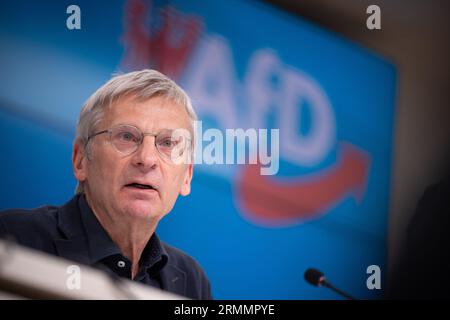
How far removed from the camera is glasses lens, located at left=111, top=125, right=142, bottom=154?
10.0 feet

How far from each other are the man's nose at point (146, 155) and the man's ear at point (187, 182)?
15cm

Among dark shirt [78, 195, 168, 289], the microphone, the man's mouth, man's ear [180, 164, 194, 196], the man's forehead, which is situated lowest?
the microphone

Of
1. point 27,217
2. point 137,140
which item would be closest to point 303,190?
point 137,140

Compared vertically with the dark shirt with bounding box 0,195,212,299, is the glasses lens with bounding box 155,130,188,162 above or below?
above

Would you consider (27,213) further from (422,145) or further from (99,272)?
(422,145)

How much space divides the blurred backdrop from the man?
5cm

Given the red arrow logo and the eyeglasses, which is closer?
the eyeglasses

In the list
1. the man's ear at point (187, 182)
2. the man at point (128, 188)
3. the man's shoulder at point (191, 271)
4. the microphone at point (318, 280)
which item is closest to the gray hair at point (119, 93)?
the man at point (128, 188)

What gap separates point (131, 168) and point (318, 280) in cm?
84

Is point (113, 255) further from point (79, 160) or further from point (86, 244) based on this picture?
point (79, 160)

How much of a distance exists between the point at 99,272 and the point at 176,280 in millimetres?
293

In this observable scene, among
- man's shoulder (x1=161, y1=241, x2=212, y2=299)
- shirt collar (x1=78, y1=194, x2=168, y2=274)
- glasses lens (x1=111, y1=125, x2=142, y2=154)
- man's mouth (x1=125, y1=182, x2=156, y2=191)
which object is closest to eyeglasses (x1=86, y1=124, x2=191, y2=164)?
glasses lens (x1=111, y1=125, x2=142, y2=154)

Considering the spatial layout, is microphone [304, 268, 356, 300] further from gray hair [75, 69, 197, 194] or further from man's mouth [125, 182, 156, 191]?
gray hair [75, 69, 197, 194]
